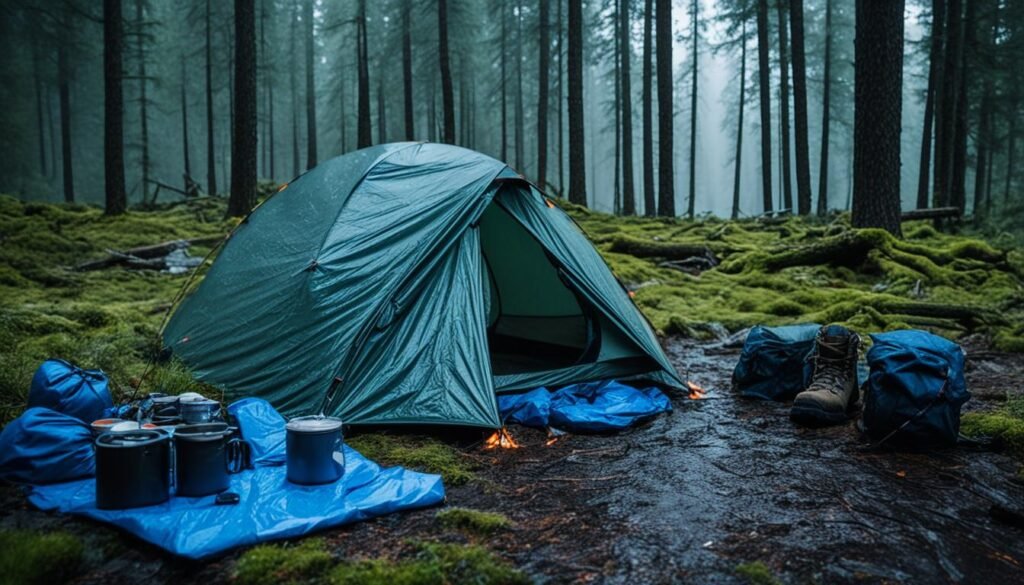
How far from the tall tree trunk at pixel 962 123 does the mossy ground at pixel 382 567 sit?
17763 mm

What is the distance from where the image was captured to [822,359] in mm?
4602

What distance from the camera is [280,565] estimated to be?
2.44m

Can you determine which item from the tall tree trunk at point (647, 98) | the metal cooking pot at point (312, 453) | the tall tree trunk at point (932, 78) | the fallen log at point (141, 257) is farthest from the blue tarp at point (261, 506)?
the tall tree trunk at point (932, 78)

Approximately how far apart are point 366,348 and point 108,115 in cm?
1280

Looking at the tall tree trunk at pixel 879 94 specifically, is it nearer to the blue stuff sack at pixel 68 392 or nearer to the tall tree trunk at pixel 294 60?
the blue stuff sack at pixel 68 392

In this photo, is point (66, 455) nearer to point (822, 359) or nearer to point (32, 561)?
point (32, 561)

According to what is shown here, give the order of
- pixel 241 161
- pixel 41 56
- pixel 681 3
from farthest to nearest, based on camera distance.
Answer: pixel 41 56 < pixel 681 3 < pixel 241 161

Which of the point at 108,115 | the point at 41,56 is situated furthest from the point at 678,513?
the point at 41,56

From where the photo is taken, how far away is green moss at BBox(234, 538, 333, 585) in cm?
236

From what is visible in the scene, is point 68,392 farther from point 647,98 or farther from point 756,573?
point 647,98

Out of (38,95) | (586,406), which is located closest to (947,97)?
(586,406)

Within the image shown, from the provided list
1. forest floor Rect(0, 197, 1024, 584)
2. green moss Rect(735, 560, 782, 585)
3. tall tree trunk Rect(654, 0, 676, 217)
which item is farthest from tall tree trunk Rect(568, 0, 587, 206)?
green moss Rect(735, 560, 782, 585)

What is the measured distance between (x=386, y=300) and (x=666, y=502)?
2.34 meters

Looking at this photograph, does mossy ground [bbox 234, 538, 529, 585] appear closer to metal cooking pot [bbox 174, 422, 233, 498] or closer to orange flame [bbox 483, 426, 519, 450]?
metal cooking pot [bbox 174, 422, 233, 498]
